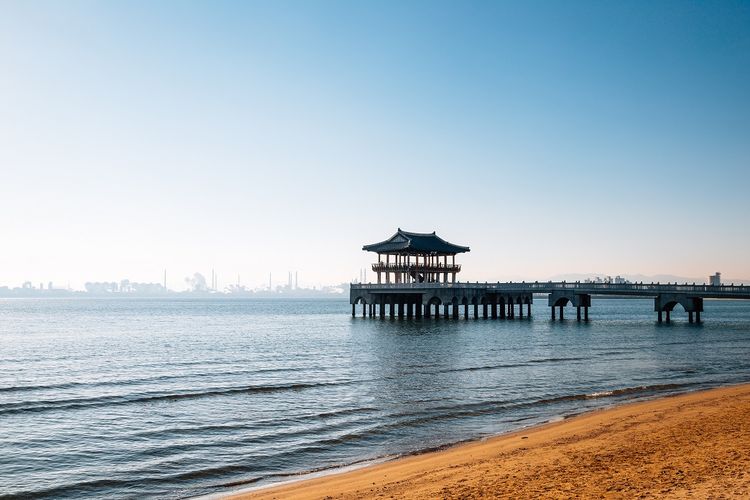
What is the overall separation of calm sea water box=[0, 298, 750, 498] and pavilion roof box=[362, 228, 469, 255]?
3340cm

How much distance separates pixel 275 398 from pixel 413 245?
61726 millimetres

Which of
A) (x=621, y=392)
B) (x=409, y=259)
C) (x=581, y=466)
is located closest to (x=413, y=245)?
(x=409, y=259)

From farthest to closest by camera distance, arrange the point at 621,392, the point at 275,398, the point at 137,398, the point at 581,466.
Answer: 1. the point at 621,392
2. the point at 137,398
3. the point at 275,398
4. the point at 581,466

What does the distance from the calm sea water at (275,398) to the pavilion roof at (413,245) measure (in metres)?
33.4

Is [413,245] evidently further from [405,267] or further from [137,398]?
[137,398]

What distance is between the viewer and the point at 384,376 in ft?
112

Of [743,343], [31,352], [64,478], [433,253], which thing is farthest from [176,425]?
[433,253]

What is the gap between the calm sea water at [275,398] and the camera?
1700 centimetres

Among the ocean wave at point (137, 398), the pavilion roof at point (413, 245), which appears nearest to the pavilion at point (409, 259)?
the pavilion roof at point (413, 245)

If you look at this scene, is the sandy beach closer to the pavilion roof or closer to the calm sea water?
the calm sea water

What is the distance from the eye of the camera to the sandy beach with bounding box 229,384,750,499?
1233cm

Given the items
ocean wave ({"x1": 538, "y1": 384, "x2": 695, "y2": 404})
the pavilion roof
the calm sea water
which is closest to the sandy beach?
the calm sea water

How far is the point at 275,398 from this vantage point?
1066 inches

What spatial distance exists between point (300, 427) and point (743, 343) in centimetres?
4441
